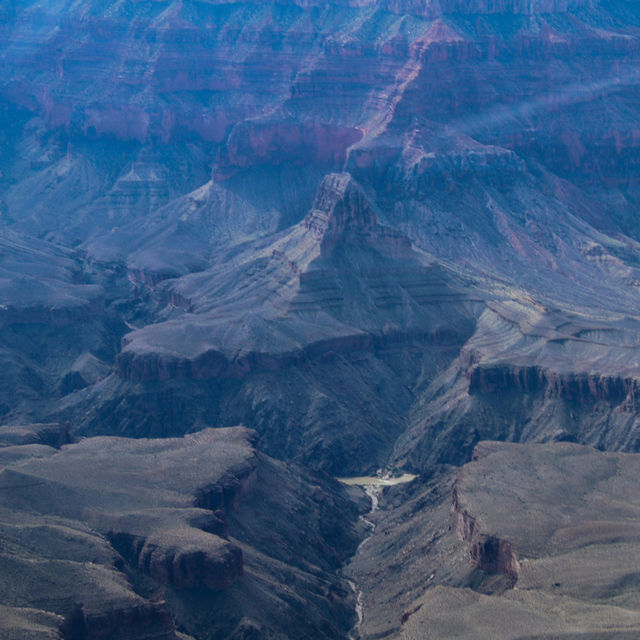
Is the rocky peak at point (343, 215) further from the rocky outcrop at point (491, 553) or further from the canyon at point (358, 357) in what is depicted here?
the rocky outcrop at point (491, 553)

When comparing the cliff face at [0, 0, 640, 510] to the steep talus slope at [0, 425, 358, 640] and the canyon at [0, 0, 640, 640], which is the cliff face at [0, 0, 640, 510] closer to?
the canyon at [0, 0, 640, 640]

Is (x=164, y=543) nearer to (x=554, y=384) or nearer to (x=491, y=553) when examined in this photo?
(x=491, y=553)

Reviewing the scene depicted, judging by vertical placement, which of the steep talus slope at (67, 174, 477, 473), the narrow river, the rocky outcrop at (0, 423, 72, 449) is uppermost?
the rocky outcrop at (0, 423, 72, 449)

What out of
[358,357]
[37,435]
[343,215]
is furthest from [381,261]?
Result: [37,435]

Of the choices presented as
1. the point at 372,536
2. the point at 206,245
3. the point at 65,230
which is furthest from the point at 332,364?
the point at 65,230

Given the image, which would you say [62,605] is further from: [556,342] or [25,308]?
[25,308]

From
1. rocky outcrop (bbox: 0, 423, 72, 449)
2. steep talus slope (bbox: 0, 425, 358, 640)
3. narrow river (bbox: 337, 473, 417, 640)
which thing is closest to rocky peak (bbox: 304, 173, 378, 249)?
narrow river (bbox: 337, 473, 417, 640)

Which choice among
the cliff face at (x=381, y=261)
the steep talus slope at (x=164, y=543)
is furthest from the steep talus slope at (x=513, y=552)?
the cliff face at (x=381, y=261)
